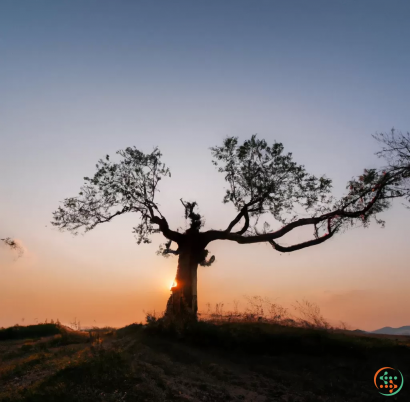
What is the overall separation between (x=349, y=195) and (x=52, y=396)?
57.9ft

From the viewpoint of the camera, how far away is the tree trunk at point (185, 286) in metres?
18.4

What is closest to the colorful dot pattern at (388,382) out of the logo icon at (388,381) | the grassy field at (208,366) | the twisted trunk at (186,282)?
the logo icon at (388,381)

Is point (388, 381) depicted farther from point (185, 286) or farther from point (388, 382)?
point (185, 286)

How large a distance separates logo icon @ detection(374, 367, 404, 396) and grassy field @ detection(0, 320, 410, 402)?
18 centimetres

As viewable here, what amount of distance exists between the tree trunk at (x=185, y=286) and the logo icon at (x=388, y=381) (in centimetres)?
876

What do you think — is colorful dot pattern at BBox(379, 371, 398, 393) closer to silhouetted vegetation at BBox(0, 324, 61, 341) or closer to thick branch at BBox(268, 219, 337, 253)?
thick branch at BBox(268, 219, 337, 253)

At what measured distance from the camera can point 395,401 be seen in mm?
9695

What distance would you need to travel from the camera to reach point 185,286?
64.6 ft

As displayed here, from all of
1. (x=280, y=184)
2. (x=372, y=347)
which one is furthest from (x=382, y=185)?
(x=372, y=347)

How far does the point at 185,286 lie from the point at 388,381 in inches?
429

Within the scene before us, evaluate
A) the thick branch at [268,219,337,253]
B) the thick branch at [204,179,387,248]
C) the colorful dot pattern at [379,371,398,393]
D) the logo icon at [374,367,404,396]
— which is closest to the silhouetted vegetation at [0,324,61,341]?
the thick branch at [204,179,387,248]

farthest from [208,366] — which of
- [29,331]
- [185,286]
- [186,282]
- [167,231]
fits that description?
[29,331]

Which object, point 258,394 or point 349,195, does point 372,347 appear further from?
point 349,195

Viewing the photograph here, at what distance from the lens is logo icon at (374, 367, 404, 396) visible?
10258mm
